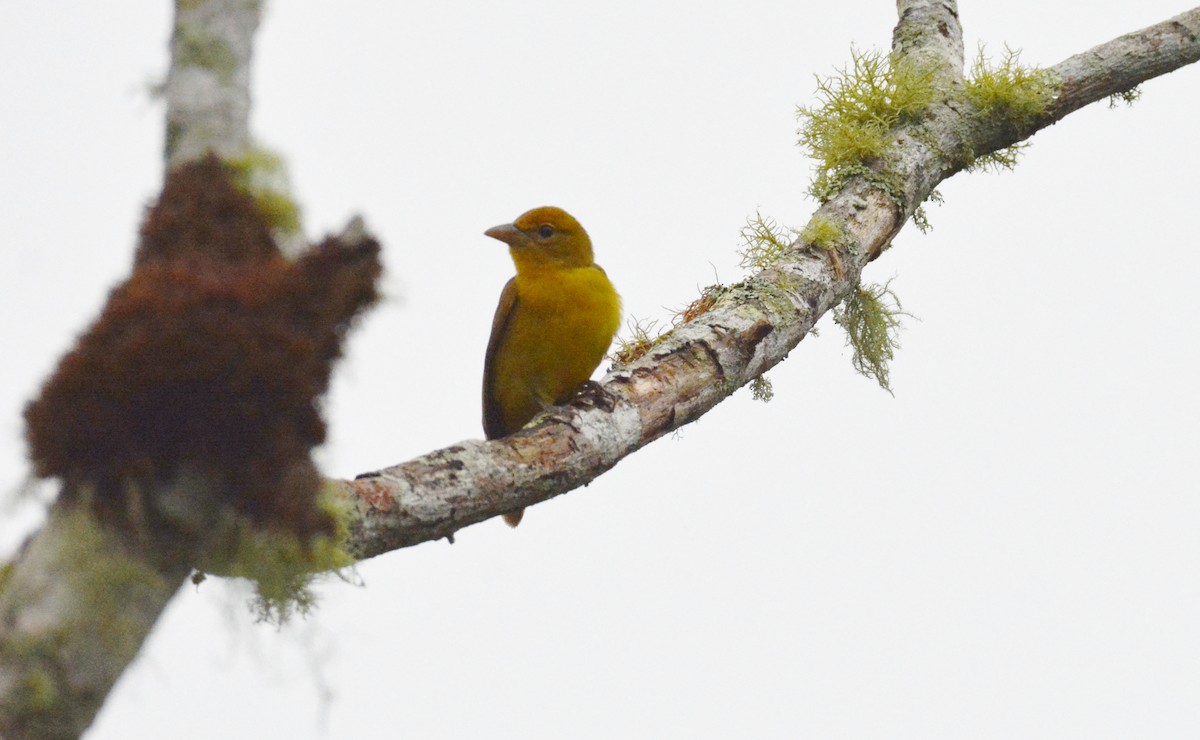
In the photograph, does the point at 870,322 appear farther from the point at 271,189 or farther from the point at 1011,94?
the point at 271,189

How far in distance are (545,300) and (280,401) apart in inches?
127

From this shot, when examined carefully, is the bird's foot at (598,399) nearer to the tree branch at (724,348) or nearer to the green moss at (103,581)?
the tree branch at (724,348)

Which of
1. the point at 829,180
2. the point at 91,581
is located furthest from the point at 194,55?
the point at 829,180

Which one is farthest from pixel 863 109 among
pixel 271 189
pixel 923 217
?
pixel 271 189

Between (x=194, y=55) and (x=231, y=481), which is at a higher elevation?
(x=194, y=55)

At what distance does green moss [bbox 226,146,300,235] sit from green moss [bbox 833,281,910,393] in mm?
3089

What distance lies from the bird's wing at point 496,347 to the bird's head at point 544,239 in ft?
0.47

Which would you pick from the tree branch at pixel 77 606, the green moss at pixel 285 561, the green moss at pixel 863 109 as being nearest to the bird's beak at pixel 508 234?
the green moss at pixel 863 109

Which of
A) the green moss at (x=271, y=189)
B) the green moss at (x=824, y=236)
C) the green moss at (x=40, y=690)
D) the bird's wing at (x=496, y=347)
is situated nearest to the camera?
the green moss at (x=40, y=690)

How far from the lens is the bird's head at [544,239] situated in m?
5.47

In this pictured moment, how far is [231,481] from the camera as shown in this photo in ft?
6.65

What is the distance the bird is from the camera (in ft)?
16.9

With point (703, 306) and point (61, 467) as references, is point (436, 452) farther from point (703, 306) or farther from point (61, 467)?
point (703, 306)

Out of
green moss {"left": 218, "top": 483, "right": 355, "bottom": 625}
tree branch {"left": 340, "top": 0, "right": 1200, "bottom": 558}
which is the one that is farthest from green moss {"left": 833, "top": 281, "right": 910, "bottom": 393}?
green moss {"left": 218, "top": 483, "right": 355, "bottom": 625}
